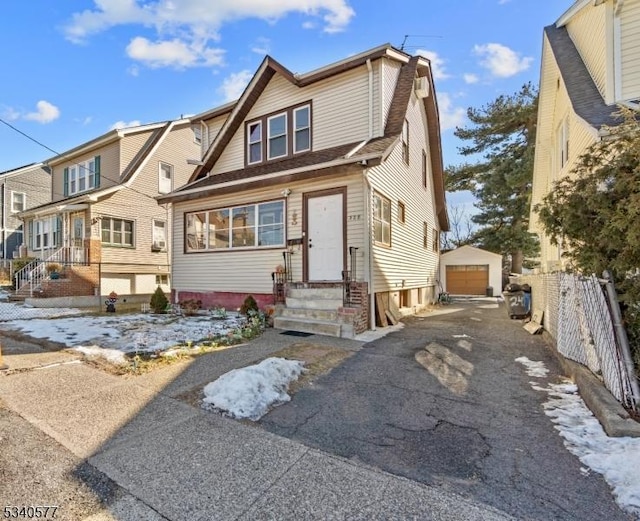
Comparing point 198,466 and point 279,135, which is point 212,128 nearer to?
point 279,135

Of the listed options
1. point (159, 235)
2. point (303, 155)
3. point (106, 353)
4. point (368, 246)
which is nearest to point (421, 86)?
point (303, 155)

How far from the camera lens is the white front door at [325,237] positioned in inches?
343

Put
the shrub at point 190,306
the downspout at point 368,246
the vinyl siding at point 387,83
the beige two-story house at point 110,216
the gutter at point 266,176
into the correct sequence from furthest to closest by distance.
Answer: the beige two-story house at point 110,216 < the shrub at point 190,306 < the vinyl siding at point 387,83 < the downspout at point 368,246 < the gutter at point 266,176

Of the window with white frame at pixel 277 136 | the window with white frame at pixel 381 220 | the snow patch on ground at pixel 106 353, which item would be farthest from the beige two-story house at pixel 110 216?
the window with white frame at pixel 381 220

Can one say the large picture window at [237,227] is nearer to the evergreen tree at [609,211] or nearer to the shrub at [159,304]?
the shrub at [159,304]

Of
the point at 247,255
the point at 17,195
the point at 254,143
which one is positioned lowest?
the point at 247,255

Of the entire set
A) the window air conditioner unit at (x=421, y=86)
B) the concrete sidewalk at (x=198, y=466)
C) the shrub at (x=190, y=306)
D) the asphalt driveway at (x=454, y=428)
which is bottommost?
the asphalt driveway at (x=454, y=428)

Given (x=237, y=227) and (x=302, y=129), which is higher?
(x=302, y=129)

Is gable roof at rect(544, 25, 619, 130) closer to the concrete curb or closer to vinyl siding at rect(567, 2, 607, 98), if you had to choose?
vinyl siding at rect(567, 2, 607, 98)

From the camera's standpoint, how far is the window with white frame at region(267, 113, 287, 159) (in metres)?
10.8

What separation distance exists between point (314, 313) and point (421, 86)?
8906 mm

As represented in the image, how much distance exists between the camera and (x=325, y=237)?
352 inches

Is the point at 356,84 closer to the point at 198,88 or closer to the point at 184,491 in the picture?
the point at 198,88

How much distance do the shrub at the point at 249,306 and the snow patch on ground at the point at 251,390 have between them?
189 inches
